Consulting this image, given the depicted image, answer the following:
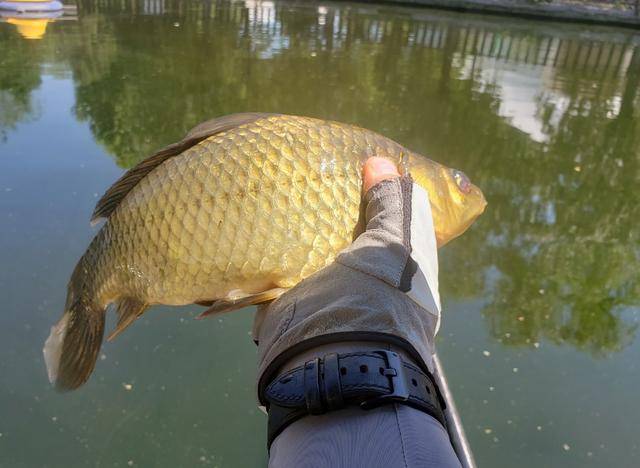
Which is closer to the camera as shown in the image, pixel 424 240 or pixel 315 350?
pixel 315 350

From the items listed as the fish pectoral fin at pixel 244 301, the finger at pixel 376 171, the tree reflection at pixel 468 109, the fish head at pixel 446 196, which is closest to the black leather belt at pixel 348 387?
the fish pectoral fin at pixel 244 301

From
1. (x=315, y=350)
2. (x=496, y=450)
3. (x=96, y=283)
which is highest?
(x=315, y=350)

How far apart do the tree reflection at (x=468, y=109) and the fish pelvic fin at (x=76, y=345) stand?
7.57 ft

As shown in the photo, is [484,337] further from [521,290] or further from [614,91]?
[614,91]

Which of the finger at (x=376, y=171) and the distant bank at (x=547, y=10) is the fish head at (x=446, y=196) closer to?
the finger at (x=376, y=171)

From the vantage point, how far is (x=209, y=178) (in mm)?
1310

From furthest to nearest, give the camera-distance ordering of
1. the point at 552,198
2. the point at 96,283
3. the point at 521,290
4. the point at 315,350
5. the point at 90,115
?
the point at 90,115 → the point at 552,198 → the point at 521,290 → the point at 96,283 → the point at 315,350

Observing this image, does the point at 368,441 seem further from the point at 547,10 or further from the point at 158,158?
the point at 547,10

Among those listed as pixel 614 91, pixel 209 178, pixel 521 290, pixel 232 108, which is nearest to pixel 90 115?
pixel 232 108

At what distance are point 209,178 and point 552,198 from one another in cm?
389

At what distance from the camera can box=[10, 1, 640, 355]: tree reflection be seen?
3584mm

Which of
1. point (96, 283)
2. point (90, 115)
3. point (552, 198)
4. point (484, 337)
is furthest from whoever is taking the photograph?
point (90, 115)

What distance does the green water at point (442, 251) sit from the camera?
8.34ft

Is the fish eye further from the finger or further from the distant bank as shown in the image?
the distant bank
